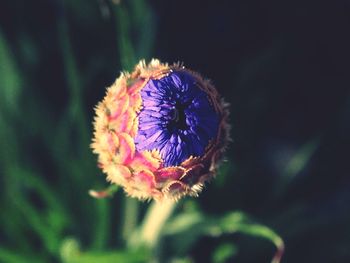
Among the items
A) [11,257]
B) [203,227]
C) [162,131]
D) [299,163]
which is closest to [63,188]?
[11,257]

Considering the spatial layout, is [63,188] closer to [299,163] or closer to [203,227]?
[203,227]

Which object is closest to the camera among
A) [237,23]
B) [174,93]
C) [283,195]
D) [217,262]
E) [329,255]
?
[174,93]

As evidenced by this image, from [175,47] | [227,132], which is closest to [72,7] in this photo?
[175,47]

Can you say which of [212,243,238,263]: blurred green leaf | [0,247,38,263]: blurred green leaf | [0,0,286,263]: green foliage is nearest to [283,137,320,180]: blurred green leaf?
[0,0,286,263]: green foliage

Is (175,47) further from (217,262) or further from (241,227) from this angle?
(241,227)

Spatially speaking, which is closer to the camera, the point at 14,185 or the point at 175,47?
the point at 14,185

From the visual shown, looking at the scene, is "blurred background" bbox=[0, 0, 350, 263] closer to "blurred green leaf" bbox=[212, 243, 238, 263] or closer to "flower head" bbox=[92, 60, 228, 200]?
"blurred green leaf" bbox=[212, 243, 238, 263]
